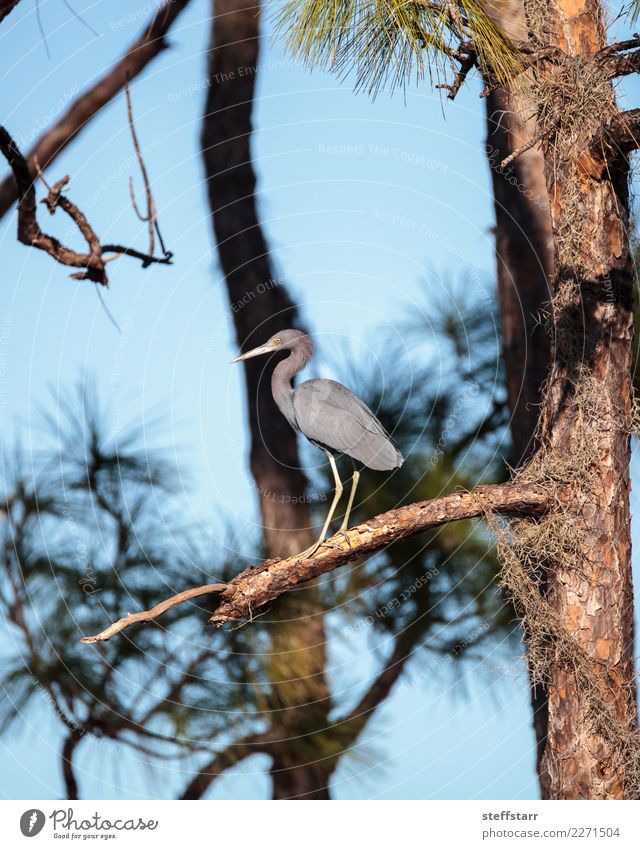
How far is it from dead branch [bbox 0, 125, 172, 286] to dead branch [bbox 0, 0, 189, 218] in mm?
460

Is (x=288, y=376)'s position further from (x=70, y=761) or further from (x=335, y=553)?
(x=70, y=761)

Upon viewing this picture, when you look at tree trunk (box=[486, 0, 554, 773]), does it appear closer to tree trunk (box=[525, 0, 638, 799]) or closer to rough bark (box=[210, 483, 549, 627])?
tree trunk (box=[525, 0, 638, 799])

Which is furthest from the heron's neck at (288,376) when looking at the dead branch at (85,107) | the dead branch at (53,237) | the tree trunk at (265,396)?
the dead branch at (85,107)

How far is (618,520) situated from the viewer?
2635mm

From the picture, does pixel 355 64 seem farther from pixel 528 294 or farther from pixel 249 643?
pixel 249 643

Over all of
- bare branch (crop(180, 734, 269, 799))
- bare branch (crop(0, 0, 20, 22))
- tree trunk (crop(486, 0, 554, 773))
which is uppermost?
bare branch (crop(0, 0, 20, 22))

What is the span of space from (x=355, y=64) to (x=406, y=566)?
1915 millimetres

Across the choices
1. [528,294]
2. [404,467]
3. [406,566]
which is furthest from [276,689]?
[528,294]

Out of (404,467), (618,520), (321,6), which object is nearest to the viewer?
(321,6)

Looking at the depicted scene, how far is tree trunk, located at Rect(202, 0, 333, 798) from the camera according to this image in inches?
142

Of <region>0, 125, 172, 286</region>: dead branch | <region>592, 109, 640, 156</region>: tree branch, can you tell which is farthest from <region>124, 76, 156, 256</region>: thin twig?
<region>592, 109, 640, 156</region>: tree branch

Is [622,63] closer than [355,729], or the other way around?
[622,63]

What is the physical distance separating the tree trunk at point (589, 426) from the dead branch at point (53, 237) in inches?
45.2

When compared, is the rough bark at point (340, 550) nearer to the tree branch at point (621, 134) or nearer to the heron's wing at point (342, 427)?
the heron's wing at point (342, 427)
